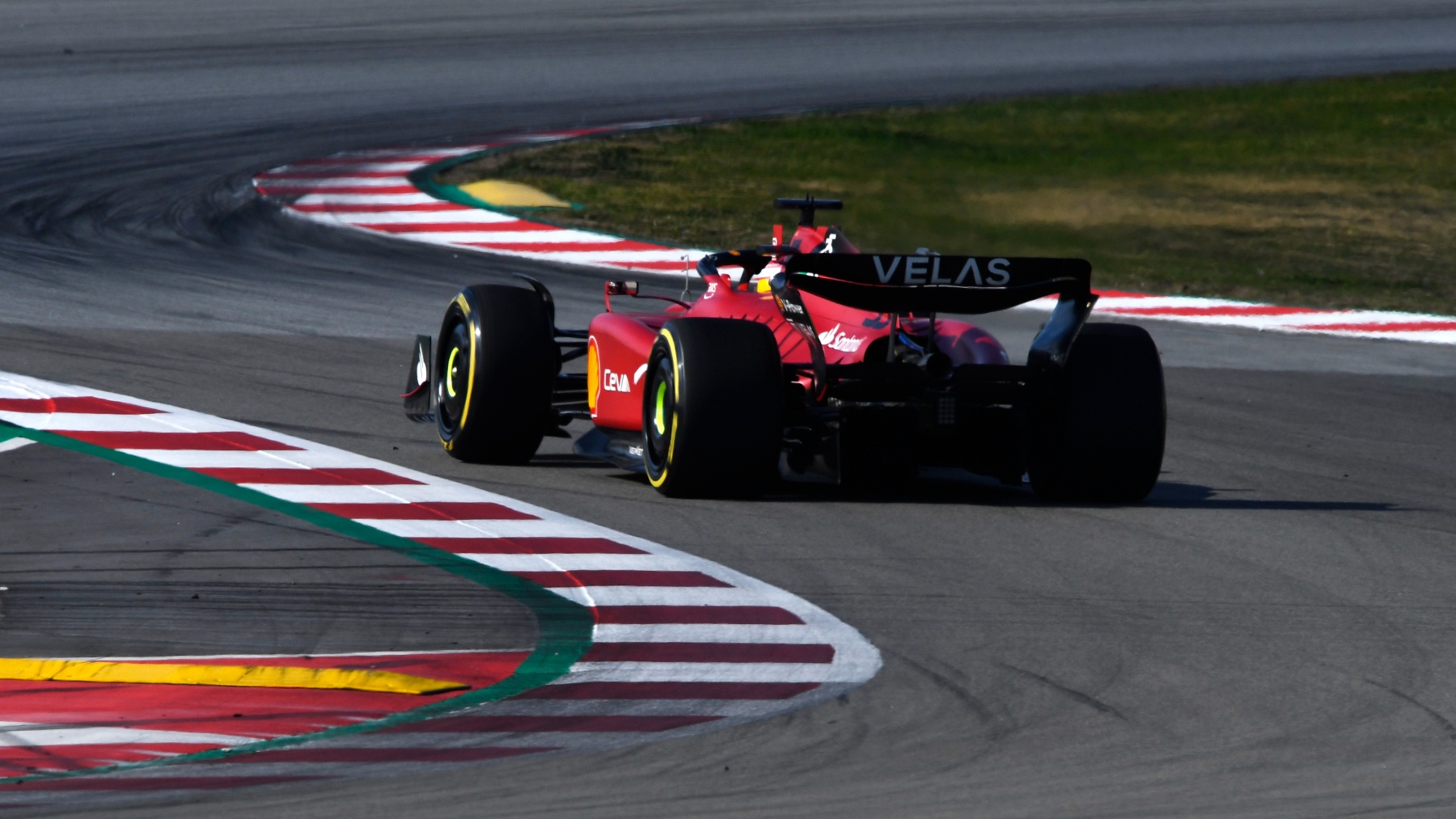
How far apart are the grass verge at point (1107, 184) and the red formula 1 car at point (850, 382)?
6.50 m

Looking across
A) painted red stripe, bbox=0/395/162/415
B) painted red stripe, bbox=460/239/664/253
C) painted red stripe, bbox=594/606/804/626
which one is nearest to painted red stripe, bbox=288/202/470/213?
painted red stripe, bbox=460/239/664/253

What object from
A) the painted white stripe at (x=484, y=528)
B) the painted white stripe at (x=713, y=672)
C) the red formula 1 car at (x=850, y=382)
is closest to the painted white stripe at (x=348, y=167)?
the red formula 1 car at (x=850, y=382)

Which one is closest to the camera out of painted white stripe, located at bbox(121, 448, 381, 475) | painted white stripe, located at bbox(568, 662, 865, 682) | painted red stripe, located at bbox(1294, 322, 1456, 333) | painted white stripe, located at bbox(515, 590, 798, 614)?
painted white stripe, located at bbox(568, 662, 865, 682)

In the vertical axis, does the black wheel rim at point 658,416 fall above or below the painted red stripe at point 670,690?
above

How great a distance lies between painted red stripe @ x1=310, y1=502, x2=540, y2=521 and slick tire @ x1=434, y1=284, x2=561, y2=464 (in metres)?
0.97

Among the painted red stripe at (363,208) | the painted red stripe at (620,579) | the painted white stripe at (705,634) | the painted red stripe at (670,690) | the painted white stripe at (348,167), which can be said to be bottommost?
the painted red stripe at (620,579)

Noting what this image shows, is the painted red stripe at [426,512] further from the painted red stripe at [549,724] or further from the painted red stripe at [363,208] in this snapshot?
the painted red stripe at [363,208]

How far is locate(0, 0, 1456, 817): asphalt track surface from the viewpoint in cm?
475

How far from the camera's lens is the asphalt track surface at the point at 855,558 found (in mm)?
4754

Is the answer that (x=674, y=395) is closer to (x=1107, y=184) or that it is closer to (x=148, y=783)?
(x=148, y=783)

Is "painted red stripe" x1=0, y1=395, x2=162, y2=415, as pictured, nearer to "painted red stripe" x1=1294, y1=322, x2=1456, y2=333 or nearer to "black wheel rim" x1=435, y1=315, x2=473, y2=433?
"black wheel rim" x1=435, y1=315, x2=473, y2=433

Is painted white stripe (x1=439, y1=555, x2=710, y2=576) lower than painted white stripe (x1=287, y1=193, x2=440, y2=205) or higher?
lower

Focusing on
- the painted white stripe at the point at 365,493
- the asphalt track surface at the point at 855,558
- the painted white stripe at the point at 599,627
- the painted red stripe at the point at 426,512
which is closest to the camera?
the asphalt track surface at the point at 855,558

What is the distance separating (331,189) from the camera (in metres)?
18.3
